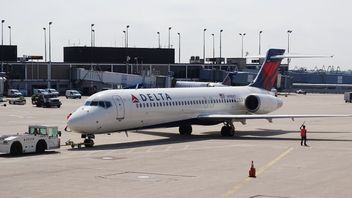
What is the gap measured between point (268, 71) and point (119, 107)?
21.5m

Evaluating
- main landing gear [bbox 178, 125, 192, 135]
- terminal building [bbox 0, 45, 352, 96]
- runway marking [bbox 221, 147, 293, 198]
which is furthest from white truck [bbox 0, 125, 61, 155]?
terminal building [bbox 0, 45, 352, 96]

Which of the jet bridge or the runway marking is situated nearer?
the runway marking

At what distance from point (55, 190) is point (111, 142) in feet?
59.8

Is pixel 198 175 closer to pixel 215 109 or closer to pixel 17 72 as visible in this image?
pixel 215 109

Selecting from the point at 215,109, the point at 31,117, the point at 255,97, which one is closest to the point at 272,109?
the point at 255,97

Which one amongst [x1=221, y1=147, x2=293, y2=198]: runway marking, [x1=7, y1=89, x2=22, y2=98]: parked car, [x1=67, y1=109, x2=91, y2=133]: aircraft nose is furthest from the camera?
[x1=7, y1=89, x2=22, y2=98]: parked car

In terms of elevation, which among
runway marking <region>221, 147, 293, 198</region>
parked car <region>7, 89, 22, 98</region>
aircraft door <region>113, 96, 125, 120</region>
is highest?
aircraft door <region>113, 96, 125, 120</region>

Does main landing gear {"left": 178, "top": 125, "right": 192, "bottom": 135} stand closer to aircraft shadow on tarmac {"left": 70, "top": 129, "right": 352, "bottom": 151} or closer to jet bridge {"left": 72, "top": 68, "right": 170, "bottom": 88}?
aircraft shadow on tarmac {"left": 70, "top": 129, "right": 352, "bottom": 151}

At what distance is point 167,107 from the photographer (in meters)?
44.2

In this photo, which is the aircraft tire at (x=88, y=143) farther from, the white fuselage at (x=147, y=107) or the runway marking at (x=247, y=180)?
the runway marking at (x=247, y=180)

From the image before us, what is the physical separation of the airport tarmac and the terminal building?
71.8 meters

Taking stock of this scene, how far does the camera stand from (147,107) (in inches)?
1658

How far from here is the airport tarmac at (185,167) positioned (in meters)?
24.0

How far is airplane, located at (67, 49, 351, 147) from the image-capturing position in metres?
38.9
